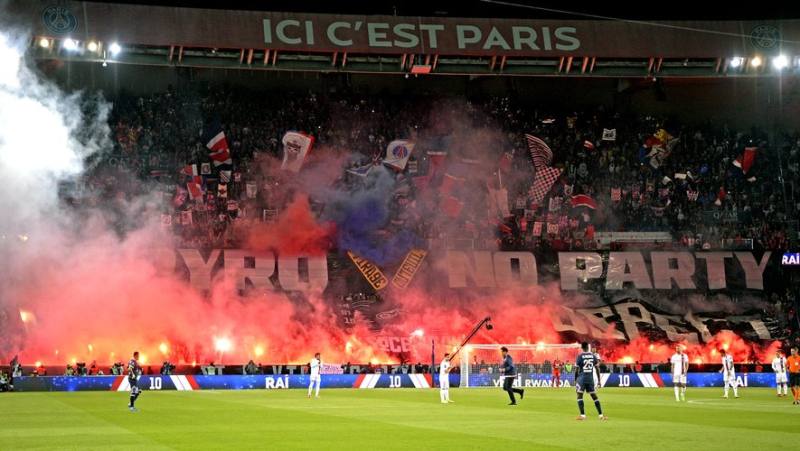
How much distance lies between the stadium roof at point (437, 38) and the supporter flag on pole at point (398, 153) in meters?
4.14

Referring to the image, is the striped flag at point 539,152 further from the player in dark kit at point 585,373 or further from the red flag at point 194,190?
the player in dark kit at point 585,373

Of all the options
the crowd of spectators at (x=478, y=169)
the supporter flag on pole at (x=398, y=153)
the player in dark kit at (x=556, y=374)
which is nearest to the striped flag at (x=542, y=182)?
the crowd of spectators at (x=478, y=169)

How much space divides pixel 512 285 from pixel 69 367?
23.2 m

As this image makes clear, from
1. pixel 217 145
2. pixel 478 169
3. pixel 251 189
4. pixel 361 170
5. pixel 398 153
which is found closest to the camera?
pixel 251 189

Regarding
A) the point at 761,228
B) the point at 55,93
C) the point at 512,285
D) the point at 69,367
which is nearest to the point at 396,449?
the point at 69,367

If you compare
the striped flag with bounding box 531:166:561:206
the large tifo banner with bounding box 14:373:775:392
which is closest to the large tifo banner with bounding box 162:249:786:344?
the striped flag with bounding box 531:166:561:206

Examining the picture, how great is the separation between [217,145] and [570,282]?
68.7ft

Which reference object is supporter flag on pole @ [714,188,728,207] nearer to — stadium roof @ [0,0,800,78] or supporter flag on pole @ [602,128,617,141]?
stadium roof @ [0,0,800,78]

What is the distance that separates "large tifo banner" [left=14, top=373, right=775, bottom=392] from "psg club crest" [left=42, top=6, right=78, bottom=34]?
58.9ft

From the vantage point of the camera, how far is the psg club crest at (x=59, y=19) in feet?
155

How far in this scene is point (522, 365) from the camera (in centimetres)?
4494

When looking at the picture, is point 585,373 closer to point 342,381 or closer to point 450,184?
point 342,381

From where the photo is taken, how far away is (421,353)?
160ft

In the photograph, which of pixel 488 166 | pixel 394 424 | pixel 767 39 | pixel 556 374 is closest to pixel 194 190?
pixel 488 166
